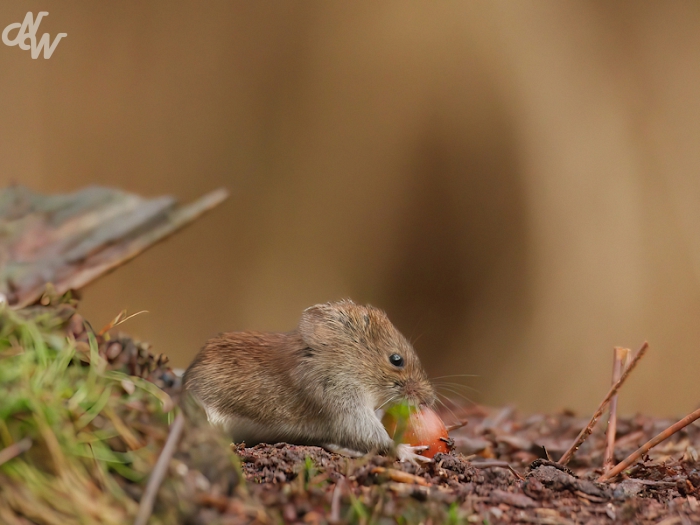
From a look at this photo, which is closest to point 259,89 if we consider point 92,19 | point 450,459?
point 92,19

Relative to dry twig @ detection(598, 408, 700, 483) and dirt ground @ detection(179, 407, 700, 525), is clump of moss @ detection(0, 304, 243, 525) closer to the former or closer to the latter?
dirt ground @ detection(179, 407, 700, 525)

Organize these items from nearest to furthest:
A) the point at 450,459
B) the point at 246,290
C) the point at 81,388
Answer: the point at 81,388 < the point at 450,459 < the point at 246,290

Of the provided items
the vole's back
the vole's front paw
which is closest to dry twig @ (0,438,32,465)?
the vole's front paw

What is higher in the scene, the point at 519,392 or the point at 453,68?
the point at 453,68

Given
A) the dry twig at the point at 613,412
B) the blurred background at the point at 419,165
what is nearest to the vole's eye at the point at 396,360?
the dry twig at the point at 613,412

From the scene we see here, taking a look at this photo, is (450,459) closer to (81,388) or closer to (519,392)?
(81,388)

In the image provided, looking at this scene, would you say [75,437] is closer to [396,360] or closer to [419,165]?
[396,360]
